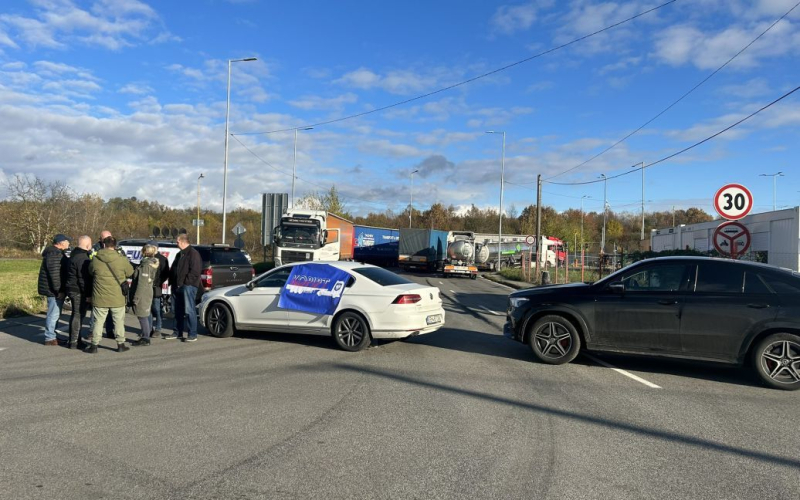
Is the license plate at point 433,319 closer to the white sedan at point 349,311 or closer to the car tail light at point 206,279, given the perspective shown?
the white sedan at point 349,311

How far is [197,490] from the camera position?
385 cm

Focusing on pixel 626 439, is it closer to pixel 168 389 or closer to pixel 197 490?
pixel 197 490

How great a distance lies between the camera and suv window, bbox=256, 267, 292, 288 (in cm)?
994

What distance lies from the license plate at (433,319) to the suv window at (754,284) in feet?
14.8

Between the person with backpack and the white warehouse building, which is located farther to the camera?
the white warehouse building

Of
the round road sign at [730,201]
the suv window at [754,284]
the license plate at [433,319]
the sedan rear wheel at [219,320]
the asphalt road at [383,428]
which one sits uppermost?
the round road sign at [730,201]

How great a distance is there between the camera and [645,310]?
7645 millimetres

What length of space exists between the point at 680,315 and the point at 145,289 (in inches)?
321

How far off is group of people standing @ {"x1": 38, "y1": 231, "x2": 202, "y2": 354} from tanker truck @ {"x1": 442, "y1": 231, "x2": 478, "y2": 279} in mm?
27114

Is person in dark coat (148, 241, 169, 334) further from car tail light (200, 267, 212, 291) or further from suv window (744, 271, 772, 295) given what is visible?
suv window (744, 271, 772, 295)

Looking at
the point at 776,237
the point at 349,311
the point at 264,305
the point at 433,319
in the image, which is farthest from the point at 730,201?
the point at 776,237

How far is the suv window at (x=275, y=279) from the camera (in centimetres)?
994

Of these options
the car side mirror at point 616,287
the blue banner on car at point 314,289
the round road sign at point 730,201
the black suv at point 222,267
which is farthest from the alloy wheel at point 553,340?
the black suv at point 222,267

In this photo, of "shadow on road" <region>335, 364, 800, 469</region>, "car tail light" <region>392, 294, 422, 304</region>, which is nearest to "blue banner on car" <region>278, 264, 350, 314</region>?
"car tail light" <region>392, 294, 422, 304</region>
